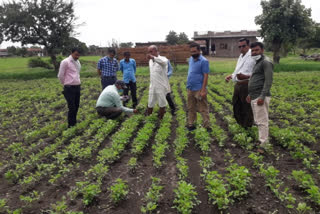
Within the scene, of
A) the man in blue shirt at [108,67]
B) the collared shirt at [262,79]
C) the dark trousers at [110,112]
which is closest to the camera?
the collared shirt at [262,79]

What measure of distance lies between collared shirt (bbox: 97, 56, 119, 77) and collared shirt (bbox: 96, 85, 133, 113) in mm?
1165

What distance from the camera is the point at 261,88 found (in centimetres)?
484

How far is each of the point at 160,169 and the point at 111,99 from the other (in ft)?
11.2

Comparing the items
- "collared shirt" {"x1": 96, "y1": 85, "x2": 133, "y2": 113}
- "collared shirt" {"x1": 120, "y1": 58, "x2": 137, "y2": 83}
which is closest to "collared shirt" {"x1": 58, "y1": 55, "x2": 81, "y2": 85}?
"collared shirt" {"x1": 96, "y1": 85, "x2": 133, "y2": 113}

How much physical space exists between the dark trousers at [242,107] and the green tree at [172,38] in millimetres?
48545

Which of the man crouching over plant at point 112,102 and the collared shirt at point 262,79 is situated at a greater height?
the collared shirt at point 262,79

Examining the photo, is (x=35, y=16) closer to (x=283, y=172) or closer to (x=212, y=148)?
(x=212, y=148)

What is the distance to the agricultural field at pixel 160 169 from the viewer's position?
337 cm

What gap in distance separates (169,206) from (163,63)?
13.3 ft

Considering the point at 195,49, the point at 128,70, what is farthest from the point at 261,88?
the point at 128,70

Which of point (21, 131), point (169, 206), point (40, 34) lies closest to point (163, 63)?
point (169, 206)

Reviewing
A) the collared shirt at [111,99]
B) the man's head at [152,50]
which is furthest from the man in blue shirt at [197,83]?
the collared shirt at [111,99]

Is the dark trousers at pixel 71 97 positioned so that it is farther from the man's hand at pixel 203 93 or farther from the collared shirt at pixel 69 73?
the man's hand at pixel 203 93

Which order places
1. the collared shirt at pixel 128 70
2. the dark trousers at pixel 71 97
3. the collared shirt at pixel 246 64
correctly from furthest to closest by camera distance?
the collared shirt at pixel 128 70
the dark trousers at pixel 71 97
the collared shirt at pixel 246 64
